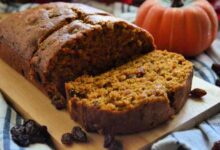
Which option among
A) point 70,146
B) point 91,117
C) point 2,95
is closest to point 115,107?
point 91,117

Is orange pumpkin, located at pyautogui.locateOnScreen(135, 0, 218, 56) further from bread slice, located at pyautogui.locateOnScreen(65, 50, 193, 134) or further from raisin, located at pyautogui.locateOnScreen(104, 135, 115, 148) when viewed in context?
raisin, located at pyautogui.locateOnScreen(104, 135, 115, 148)

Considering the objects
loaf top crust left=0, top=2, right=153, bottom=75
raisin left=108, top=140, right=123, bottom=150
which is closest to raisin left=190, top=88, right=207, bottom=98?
loaf top crust left=0, top=2, right=153, bottom=75

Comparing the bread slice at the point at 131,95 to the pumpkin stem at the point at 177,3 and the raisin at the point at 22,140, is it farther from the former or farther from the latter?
the pumpkin stem at the point at 177,3

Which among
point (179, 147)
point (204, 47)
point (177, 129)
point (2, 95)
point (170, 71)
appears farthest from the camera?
point (204, 47)

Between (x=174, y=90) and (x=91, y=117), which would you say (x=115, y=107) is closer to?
(x=91, y=117)

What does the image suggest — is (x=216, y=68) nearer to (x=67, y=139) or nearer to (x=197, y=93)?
(x=197, y=93)

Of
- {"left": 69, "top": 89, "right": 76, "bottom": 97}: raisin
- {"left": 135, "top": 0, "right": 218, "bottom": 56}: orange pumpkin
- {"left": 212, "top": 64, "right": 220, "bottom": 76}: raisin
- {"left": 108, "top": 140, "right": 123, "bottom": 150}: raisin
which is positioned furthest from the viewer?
{"left": 135, "top": 0, "right": 218, "bottom": 56}: orange pumpkin

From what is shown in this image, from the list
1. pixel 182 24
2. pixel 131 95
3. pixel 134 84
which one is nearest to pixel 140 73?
pixel 134 84
